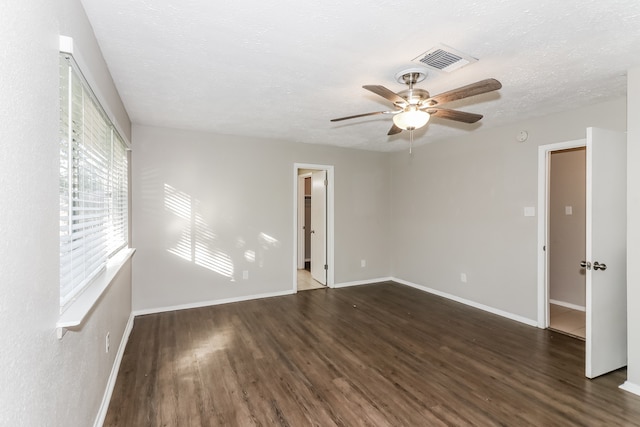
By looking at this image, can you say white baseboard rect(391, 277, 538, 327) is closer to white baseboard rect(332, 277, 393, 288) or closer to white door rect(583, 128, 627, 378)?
white baseboard rect(332, 277, 393, 288)

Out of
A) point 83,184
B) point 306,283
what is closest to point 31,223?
point 83,184

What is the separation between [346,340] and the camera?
3.26m

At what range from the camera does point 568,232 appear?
441 centimetres

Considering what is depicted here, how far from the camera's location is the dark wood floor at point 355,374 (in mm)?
2104

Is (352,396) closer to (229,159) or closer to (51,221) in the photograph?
(51,221)

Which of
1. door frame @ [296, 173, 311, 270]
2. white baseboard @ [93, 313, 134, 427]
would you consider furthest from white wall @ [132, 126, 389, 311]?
door frame @ [296, 173, 311, 270]

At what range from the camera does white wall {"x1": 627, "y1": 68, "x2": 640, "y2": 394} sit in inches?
92.5

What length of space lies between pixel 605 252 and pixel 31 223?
12.0 ft

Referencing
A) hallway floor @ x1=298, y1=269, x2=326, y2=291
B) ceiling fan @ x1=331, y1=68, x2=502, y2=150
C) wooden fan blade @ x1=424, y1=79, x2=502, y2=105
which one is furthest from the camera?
hallway floor @ x1=298, y1=269, x2=326, y2=291

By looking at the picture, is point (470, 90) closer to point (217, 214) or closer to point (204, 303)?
point (217, 214)

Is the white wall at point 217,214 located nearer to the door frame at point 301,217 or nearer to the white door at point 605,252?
the door frame at point 301,217

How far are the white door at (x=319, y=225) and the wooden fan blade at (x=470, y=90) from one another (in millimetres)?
3253

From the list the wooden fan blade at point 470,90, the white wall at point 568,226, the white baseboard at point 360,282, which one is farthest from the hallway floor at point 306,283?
the wooden fan blade at point 470,90

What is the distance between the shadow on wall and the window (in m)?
1.31
